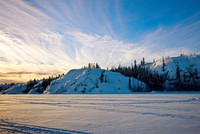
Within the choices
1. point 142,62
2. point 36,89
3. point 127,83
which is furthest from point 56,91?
point 142,62

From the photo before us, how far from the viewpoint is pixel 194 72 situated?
131m

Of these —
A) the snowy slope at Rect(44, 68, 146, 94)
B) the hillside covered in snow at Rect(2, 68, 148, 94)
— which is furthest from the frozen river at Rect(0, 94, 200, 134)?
the snowy slope at Rect(44, 68, 146, 94)

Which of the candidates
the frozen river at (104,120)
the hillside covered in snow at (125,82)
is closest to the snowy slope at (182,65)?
the hillside covered in snow at (125,82)

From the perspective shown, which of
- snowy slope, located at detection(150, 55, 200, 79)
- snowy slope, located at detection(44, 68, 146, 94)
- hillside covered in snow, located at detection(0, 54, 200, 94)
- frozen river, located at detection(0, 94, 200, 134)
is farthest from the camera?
snowy slope, located at detection(150, 55, 200, 79)

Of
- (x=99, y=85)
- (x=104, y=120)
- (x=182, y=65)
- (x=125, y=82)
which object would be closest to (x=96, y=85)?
(x=99, y=85)

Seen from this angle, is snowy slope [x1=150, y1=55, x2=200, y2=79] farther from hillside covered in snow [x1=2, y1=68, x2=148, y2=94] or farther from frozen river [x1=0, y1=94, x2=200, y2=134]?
frozen river [x1=0, y1=94, x2=200, y2=134]

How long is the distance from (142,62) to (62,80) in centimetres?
12651

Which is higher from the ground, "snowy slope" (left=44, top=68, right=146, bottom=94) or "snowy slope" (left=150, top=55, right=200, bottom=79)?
"snowy slope" (left=150, top=55, right=200, bottom=79)

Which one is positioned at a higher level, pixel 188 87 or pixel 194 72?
pixel 194 72

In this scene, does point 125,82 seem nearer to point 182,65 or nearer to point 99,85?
point 99,85

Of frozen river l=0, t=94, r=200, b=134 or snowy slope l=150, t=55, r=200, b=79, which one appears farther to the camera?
snowy slope l=150, t=55, r=200, b=79

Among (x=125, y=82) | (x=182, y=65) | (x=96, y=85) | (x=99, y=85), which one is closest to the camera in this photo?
(x=99, y=85)

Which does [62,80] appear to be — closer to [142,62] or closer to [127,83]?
[127,83]

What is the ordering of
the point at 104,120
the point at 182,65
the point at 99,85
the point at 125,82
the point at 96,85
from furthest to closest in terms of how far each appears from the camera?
the point at 182,65, the point at 125,82, the point at 96,85, the point at 99,85, the point at 104,120
